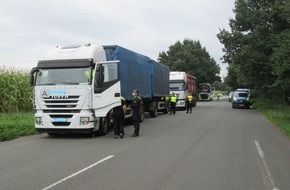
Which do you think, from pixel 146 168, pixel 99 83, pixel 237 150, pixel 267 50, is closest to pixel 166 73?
pixel 267 50

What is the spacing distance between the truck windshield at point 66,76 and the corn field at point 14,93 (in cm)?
896

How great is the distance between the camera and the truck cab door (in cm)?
1456

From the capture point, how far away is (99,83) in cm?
1455

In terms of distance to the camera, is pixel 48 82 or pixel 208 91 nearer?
pixel 48 82

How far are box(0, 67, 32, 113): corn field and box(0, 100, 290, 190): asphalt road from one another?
8.98 metres

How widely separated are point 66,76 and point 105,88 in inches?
59.3

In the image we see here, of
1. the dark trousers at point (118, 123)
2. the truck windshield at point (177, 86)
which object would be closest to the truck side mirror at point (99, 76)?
the dark trousers at point (118, 123)

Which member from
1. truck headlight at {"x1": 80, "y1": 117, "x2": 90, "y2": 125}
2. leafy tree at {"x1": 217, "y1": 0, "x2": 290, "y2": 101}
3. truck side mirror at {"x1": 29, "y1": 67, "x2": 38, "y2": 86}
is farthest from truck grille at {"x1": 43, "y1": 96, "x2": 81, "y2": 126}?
leafy tree at {"x1": 217, "y1": 0, "x2": 290, "y2": 101}

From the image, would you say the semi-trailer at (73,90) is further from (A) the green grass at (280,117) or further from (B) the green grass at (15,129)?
(A) the green grass at (280,117)

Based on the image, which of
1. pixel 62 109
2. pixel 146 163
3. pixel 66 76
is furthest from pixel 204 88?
pixel 146 163

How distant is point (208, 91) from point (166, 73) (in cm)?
4301

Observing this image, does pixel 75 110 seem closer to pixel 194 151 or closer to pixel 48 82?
pixel 48 82

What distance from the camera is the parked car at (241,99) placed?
41156mm

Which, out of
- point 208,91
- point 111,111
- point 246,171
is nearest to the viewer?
point 246,171
